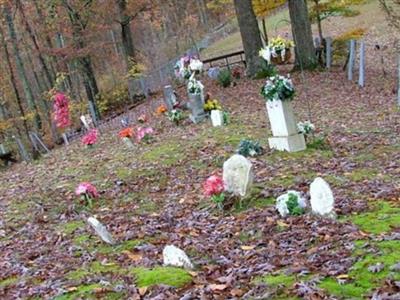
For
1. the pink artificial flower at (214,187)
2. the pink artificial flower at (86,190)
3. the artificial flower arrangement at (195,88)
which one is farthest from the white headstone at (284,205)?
the artificial flower arrangement at (195,88)

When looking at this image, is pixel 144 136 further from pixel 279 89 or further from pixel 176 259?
pixel 176 259

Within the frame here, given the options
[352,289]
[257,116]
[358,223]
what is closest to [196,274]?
[352,289]

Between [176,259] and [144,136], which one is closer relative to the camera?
[176,259]

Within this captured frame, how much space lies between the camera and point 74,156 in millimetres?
16156

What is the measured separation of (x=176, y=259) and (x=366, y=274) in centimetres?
182

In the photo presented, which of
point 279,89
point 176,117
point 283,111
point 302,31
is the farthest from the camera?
point 302,31

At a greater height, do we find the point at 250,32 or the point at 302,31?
the point at 250,32

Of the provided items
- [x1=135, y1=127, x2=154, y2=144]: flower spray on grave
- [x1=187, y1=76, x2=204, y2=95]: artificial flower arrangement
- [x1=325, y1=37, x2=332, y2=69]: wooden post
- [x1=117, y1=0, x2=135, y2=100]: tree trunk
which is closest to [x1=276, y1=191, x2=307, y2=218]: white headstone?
[x1=135, y1=127, x2=154, y2=144]: flower spray on grave

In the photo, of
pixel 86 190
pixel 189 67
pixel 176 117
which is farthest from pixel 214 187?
pixel 189 67

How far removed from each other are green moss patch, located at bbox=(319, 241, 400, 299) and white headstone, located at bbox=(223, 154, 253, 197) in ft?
8.98

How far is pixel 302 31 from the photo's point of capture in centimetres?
2233

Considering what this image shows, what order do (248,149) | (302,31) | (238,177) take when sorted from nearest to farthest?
(238,177) < (248,149) < (302,31)

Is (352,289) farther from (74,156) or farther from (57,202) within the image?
(74,156)

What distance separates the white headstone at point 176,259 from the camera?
551 cm
